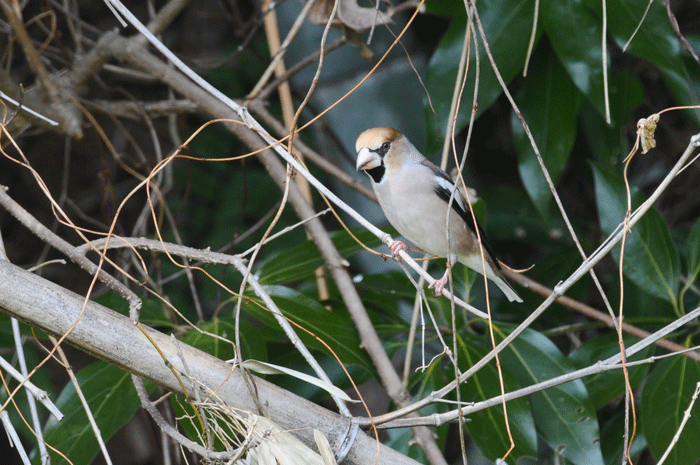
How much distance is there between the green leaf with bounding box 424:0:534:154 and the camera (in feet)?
6.75

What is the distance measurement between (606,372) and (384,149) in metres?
0.93

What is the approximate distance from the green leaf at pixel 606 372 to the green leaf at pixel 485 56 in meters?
0.80

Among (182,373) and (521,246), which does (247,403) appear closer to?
(182,373)

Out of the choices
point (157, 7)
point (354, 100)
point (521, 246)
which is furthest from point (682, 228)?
point (157, 7)

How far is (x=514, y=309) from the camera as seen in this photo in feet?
8.56

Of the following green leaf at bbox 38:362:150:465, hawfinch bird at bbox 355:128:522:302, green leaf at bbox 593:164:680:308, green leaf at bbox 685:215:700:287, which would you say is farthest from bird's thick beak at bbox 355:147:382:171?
green leaf at bbox 685:215:700:287

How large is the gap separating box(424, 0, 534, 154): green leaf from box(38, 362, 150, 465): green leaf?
3.97 feet

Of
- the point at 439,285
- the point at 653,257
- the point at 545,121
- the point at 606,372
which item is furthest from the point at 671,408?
the point at 545,121

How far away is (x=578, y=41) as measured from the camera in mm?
2031

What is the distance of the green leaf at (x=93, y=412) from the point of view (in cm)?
167

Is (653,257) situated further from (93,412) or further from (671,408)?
(93,412)

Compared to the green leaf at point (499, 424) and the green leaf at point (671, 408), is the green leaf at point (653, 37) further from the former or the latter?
the green leaf at point (499, 424)

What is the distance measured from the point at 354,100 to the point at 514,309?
103 centimetres

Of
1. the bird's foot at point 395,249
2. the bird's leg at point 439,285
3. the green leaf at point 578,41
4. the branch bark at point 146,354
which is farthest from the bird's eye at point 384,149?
the branch bark at point 146,354
